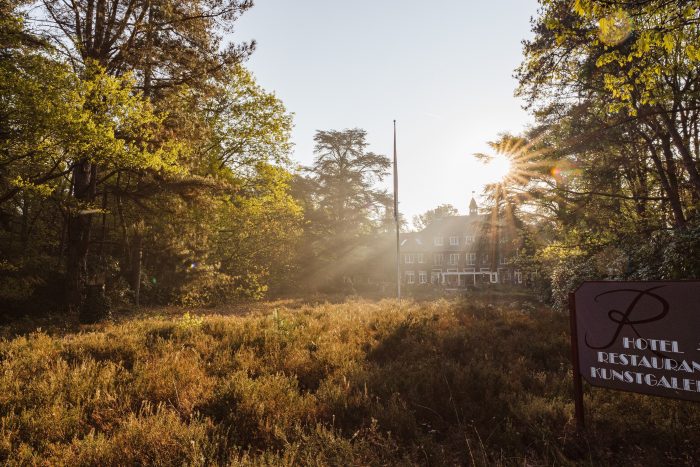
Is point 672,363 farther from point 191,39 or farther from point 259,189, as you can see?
point 259,189

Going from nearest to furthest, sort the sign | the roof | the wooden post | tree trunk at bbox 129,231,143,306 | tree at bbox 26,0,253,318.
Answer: the sign
the wooden post
tree at bbox 26,0,253,318
tree trunk at bbox 129,231,143,306
the roof

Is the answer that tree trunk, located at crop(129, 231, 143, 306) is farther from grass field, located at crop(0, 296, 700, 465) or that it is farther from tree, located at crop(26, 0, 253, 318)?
grass field, located at crop(0, 296, 700, 465)

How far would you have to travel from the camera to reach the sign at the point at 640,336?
376 centimetres

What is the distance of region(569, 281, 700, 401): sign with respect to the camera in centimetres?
376

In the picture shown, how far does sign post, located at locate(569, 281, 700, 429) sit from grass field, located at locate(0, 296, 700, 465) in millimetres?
710

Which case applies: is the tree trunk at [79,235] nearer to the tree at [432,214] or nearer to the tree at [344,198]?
the tree at [344,198]

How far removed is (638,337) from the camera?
13.3 ft

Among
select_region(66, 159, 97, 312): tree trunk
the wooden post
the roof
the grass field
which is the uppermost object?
the roof

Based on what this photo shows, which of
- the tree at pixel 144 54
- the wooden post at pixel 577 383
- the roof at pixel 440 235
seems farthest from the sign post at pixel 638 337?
the roof at pixel 440 235

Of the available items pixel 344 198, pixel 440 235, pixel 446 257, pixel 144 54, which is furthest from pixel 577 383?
pixel 440 235

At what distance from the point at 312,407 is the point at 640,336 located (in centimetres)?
400

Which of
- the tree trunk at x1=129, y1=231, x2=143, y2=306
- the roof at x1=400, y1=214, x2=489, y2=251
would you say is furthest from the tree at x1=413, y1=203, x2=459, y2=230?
the tree trunk at x1=129, y1=231, x2=143, y2=306

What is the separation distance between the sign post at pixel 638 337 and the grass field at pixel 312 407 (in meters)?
0.71

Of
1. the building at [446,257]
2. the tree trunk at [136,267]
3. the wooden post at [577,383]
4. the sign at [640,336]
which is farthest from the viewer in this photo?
the building at [446,257]
